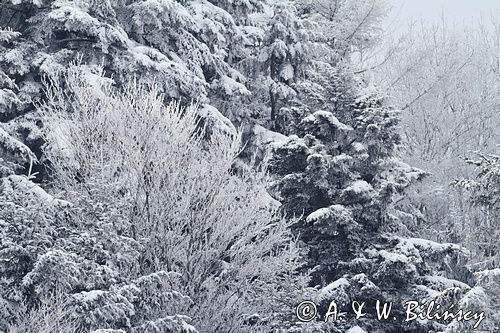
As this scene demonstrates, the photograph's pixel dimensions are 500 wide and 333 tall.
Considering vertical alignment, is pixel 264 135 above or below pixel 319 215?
above

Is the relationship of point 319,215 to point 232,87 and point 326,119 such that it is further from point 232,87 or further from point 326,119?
point 232,87

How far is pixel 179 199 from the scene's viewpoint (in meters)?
13.3

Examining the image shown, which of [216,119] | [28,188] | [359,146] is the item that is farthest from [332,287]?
[28,188]

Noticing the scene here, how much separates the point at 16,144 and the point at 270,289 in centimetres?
555

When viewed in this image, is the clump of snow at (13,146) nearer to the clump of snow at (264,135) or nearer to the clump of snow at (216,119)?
the clump of snow at (216,119)

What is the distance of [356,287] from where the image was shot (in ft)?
44.6

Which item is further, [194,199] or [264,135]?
[264,135]

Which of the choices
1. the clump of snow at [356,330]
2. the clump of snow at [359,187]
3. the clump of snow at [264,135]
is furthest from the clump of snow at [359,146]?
the clump of snow at [356,330]

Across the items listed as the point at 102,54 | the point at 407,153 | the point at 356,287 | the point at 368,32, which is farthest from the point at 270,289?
the point at 368,32

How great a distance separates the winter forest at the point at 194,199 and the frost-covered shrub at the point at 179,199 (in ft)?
0.14

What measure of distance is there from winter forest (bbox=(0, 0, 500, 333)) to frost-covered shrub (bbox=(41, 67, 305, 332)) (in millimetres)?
42

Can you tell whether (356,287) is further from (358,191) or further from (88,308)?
(88,308)

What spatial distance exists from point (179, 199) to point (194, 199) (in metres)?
0.37

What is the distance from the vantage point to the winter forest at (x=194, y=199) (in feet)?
35.0
